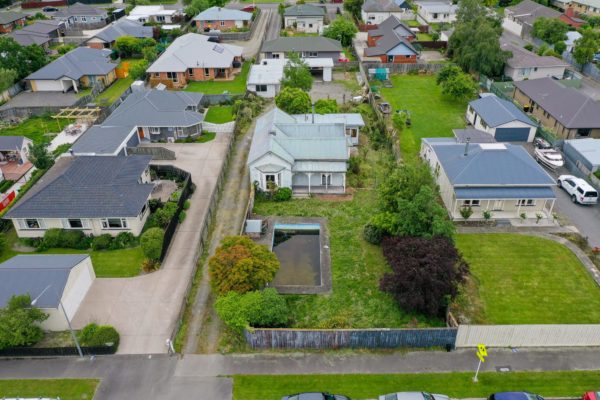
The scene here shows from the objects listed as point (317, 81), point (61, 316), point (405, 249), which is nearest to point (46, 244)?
point (61, 316)

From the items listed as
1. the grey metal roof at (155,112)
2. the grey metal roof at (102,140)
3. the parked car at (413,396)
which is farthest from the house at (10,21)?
the parked car at (413,396)

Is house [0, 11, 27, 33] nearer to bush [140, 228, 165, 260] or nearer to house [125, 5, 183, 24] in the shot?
house [125, 5, 183, 24]

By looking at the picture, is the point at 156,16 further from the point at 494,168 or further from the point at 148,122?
the point at 494,168

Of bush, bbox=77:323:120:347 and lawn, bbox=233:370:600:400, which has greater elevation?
bush, bbox=77:323:120:347

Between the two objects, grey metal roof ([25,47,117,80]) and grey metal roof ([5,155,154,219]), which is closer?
grey metal roof ([5,155,154,219])

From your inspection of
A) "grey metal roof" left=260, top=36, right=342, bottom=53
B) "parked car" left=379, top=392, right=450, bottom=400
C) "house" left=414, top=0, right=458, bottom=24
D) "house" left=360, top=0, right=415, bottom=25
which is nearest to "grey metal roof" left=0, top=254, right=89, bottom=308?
"parked car" left=379, top=392, right=450, bottom=400

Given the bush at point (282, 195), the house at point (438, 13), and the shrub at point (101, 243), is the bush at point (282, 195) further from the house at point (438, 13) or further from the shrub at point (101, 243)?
the house at point (438, 13)

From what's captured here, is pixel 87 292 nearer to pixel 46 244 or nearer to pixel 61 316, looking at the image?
pixel 61 316
